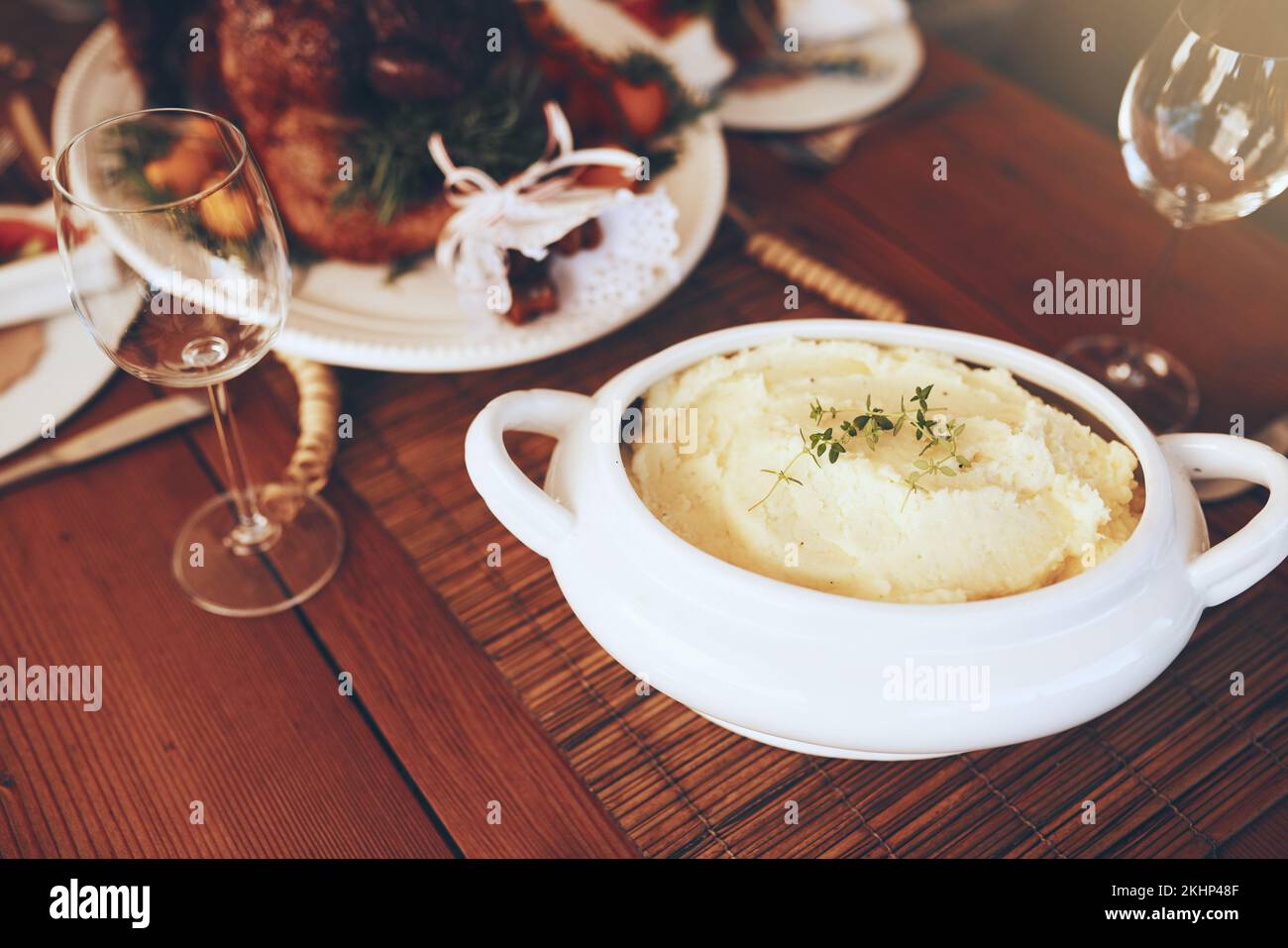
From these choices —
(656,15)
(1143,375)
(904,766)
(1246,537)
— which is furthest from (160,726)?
(656,15)

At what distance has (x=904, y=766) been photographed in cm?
77

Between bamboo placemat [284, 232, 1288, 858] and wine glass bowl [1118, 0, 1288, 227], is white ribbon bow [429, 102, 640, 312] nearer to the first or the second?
bamboo placemat [284, 232, 1288, 858]

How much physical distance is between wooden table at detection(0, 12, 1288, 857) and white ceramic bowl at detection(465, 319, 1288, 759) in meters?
0.13

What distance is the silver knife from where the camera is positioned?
968 millimetres

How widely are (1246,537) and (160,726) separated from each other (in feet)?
2.59

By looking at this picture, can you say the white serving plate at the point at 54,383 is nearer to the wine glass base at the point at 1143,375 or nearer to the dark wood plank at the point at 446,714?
the dark wood plank at the point at 446,714

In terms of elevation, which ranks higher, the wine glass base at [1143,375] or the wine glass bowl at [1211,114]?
the wine glass bowl at [1211,114]

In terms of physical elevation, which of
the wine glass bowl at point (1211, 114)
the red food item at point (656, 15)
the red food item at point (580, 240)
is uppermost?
the wine glass bowl at point (1211, 114)

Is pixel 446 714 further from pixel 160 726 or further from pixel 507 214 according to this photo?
pixel 507 214

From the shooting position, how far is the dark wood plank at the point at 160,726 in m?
0.75

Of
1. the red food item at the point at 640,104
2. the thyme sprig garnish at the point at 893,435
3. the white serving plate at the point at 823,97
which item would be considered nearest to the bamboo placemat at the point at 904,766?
the thyme sprig garnish at the point at 893,435

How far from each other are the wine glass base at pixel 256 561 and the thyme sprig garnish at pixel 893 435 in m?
0.44

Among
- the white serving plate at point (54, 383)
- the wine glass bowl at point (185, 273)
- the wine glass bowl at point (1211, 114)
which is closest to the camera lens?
the wine glass bowl at point (185, 273)
